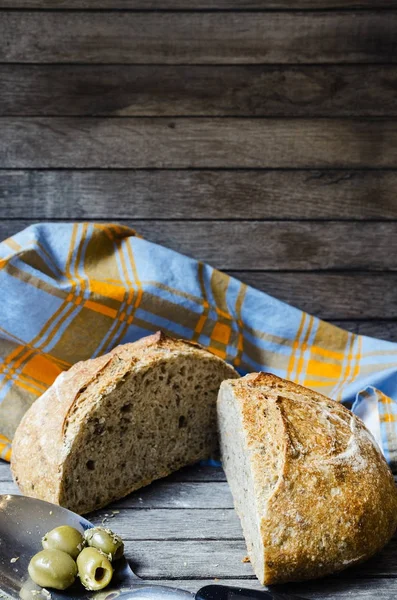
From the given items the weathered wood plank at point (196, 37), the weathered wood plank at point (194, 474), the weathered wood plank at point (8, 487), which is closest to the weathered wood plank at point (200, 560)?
the weathered wood plank at point (194, 474)

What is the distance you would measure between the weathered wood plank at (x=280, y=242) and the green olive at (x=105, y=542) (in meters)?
1.51

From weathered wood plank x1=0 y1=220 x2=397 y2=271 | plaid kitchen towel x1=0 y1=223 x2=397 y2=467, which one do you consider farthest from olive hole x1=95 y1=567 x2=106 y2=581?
weathered wood plank x1=0 y1=220 x2=397 y2=271

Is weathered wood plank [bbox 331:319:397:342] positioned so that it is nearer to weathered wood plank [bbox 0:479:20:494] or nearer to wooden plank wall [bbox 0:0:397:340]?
wooden plank wall [bbox 0:0:397:340]

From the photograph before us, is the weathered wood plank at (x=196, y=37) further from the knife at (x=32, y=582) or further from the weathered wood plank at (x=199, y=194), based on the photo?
the knife at (x=32, y=582)

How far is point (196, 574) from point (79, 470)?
516mm

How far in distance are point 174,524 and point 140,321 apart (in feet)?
2.90

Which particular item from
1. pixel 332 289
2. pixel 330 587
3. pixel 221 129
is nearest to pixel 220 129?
pixel 221 129

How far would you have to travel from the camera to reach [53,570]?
5.79ft

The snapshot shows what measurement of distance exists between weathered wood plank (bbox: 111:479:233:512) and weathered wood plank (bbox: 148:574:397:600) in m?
0.39

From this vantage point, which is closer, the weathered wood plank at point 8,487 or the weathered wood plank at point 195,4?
the weathered wood plank at point 8,487

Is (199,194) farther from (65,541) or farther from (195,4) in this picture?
(65,541)

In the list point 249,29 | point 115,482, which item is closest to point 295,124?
point 249,29

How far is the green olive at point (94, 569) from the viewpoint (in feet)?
5.84

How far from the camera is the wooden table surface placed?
9.52 ft
